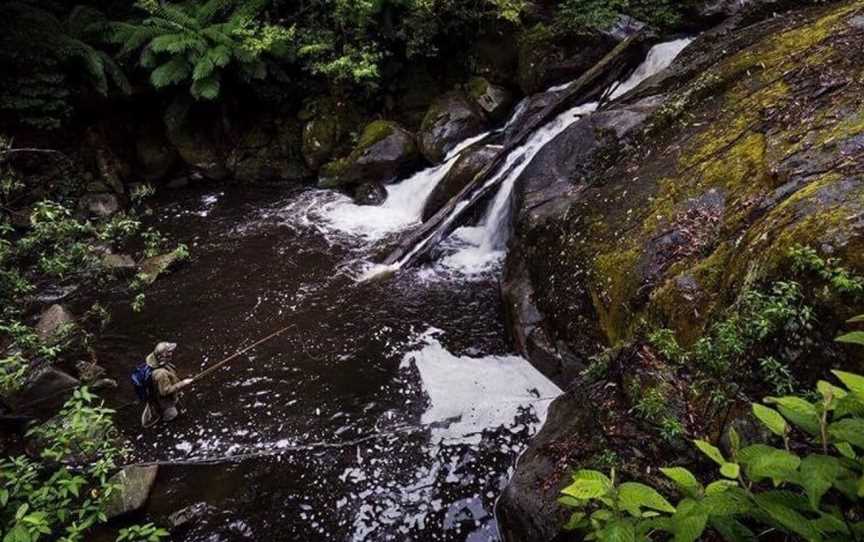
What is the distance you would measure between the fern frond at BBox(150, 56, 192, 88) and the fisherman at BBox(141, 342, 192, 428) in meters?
7.17

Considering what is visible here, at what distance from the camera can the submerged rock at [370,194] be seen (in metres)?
11.1

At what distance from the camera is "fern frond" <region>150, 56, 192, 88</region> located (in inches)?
422

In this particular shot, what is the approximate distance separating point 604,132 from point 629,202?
1789mm

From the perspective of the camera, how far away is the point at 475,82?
11.9 metres

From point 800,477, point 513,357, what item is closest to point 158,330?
point 513,357

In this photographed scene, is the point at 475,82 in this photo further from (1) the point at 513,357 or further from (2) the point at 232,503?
(2) the point at 232,503

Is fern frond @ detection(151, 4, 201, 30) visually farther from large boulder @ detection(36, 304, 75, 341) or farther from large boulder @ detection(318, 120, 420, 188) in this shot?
large boulder @ detection(36, 304, 75, 341)

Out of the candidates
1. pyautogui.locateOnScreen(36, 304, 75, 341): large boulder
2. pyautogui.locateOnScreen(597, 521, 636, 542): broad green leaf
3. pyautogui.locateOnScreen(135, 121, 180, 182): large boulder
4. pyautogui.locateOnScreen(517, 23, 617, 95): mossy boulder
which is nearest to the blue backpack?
pyautogui.locateOnScreen(36, 304, 75, 341): large boulder

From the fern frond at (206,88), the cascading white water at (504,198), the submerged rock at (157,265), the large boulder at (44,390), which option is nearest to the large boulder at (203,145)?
the fern frond at (206,88)

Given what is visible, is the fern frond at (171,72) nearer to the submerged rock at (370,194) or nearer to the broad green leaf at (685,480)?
the submerged rock at (370,194)

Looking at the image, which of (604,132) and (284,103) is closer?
(604,132)

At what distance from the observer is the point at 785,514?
4.50 ft

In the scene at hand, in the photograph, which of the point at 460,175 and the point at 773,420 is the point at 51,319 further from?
the point at 773,420

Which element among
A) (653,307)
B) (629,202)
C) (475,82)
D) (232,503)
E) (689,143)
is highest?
(475,82)
